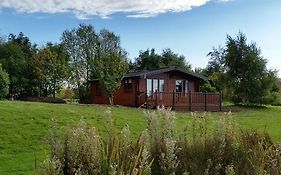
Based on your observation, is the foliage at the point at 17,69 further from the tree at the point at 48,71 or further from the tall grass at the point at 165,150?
the tall grass at the point at 165,150

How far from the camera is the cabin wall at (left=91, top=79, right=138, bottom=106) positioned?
33312 mm

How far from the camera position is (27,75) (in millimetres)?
43344

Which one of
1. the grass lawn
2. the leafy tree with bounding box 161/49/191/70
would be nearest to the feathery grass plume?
the grass lawn

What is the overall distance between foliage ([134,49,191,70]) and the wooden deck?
24632 millimetres

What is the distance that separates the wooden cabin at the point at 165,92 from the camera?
29719mm

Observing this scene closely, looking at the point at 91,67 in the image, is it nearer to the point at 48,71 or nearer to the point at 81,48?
the point at 81,48

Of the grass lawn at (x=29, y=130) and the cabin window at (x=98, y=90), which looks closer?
the grass lawn at (x=29, y=130)

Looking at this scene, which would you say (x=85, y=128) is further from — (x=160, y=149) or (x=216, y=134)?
(x=216, y=134)

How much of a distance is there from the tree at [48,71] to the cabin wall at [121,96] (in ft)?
15.9

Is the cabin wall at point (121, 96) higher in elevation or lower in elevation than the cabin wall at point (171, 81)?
lower

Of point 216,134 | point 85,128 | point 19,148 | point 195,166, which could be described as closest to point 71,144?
point 85,128

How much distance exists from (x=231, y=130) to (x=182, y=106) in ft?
82.6

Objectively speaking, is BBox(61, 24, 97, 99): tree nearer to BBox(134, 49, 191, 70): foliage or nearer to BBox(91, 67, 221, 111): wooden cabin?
BBox(134, 49, 191, 70): foliage

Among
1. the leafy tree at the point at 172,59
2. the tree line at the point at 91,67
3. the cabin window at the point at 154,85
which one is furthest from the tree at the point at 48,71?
the leafy tree at the point at 172,59
